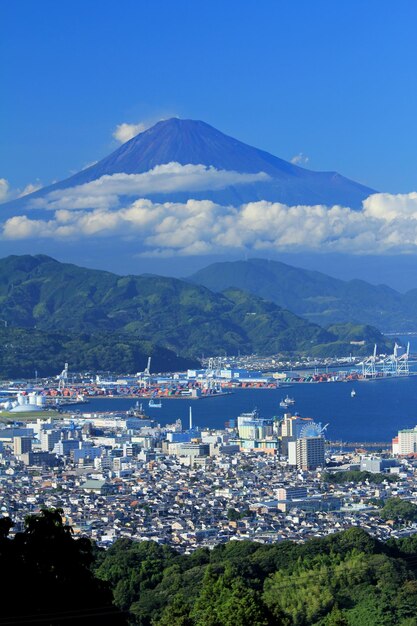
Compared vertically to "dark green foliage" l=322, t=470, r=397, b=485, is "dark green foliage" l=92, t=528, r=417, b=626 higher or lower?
higher

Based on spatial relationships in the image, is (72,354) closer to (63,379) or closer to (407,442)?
(63,379)

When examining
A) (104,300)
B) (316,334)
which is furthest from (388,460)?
→ (104,300)

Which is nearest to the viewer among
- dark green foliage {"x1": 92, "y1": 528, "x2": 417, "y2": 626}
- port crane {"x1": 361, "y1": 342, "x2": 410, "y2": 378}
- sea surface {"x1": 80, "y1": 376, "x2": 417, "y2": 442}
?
dark green foliage {"x1": 92, "y1": 528, "x2": 417, "y2": 626}

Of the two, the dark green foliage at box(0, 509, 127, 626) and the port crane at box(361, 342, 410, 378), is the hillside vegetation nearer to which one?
the dark green foliage at box(0, 509, 127, 626)

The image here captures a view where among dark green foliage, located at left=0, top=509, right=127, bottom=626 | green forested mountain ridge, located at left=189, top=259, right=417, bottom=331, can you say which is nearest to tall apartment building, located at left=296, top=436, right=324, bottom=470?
dark green foliage, located at left=0, top=509, right=127, bottom=626

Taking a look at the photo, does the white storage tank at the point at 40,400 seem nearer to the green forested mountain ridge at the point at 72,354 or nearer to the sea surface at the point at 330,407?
the sea surface at the point at 330,407
